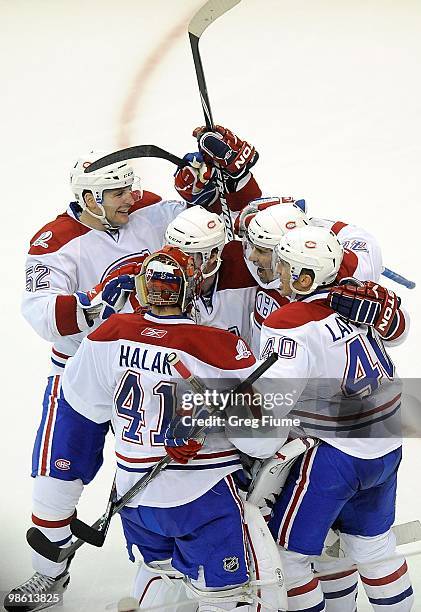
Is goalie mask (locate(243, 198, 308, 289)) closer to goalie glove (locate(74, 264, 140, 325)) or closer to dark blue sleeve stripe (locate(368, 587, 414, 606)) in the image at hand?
goalie glove (locate(74, 264, 140, 325))

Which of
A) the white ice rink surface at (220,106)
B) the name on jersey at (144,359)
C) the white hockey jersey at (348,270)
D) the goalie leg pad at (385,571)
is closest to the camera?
the name on jersey at (144,359)

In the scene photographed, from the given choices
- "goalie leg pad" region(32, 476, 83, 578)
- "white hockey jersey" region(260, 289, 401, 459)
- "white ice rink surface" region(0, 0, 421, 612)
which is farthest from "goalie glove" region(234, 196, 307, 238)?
"white ice rink surface" region(0, 0, 421, 612)

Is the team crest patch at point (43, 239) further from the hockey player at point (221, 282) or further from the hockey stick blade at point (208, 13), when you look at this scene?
the hockey stick blade at point (208, 13)

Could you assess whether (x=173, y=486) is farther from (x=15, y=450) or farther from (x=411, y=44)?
(x=411, y=44)

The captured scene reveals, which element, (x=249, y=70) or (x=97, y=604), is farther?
(x=249, y=70)

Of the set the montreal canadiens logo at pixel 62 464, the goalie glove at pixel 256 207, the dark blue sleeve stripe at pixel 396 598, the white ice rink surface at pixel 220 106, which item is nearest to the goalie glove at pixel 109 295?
the goalie glove at pixel 256 207

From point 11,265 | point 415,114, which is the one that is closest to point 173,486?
point 11,265

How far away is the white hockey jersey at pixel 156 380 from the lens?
2.30 m

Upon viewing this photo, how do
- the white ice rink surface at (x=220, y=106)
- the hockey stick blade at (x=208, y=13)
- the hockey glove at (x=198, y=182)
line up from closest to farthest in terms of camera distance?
the hockey glove at (x=198, y=182) < the hockey stick blade at (x=208, y=13) < the white ice rink surface at (x=220, y=106)

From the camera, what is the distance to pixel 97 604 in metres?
2.75

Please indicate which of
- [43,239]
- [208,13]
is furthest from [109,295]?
[208,13]

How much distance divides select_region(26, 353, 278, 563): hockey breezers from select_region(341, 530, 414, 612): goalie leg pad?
0.55 meters

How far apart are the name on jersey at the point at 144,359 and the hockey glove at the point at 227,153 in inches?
35.9

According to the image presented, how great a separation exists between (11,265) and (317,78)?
6.72ft
